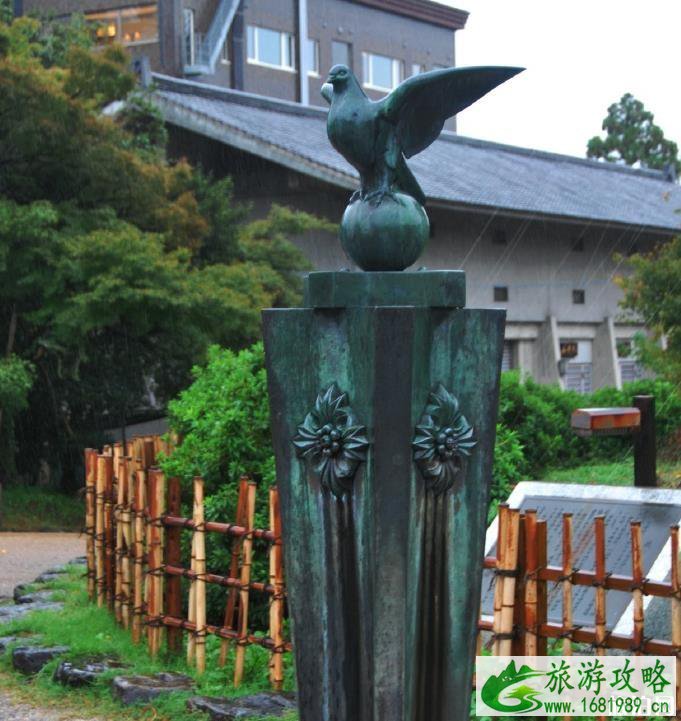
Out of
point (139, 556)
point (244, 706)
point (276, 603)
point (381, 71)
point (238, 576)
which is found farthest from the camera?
point (381, 71)

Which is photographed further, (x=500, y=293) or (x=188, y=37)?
(x=188, y=37)

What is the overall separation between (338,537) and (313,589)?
→ 234 millimetres

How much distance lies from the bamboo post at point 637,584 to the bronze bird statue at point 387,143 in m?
1.77

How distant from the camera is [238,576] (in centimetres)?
646

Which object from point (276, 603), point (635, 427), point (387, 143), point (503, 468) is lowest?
point (276, 603)

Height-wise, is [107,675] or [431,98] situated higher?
[431,98]

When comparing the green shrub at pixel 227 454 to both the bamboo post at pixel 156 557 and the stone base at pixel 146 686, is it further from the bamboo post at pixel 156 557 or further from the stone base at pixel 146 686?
the stone base at pixel 146 686

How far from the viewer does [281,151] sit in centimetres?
1888

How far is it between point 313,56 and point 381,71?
240 centimetres

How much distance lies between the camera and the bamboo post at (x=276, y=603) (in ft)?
19.4

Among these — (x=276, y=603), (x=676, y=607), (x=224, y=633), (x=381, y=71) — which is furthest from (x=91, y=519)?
(x=381, y=71)

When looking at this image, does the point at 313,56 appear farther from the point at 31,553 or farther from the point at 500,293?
the point at 31,553

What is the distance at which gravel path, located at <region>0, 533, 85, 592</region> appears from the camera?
35.8 feet

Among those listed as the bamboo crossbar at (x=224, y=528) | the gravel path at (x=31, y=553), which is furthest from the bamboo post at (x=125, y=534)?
the gravel path at (x=31, y=553)
